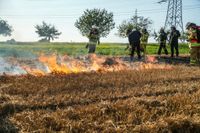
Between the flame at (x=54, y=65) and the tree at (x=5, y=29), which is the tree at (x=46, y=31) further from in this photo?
the flame at (x=54, y=65)

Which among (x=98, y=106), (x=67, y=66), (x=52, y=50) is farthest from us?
(x=52, y=50)

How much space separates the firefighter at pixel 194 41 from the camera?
2007cm

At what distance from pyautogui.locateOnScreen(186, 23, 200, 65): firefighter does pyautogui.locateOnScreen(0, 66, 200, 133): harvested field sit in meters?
9.36

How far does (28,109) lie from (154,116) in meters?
2.20

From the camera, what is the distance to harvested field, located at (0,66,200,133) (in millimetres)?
6676

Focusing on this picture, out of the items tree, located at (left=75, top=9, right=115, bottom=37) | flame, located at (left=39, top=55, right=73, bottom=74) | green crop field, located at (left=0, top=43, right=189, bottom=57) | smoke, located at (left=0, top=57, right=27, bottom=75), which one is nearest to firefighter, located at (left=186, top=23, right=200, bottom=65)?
flame, located at (left=39, top=55, right=73, bottom=74)

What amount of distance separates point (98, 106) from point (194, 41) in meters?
13.4

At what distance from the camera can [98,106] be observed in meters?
7.74

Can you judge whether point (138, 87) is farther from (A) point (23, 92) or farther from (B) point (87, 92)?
(A) point (23, 92)

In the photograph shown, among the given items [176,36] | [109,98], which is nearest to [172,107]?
[109,98]

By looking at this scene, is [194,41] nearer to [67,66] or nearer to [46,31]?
[67,66]

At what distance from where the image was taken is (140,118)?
23.4 feet

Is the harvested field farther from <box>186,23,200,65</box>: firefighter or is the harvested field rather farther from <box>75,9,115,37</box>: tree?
<box>75,9,115,37</box>: tree

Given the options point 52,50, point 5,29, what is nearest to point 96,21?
point 5,29
